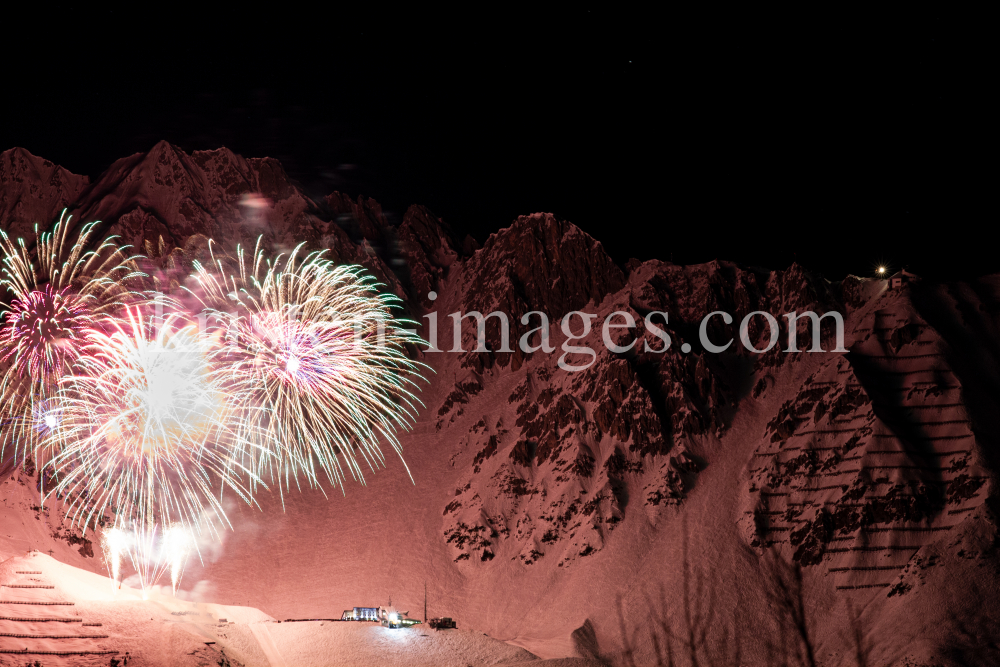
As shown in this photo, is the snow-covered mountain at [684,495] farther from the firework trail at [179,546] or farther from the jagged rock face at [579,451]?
the firework trail at [179,546]

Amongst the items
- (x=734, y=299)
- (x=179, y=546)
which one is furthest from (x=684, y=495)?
(x=179, y=546)

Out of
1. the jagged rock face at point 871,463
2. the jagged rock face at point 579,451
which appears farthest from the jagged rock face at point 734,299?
the jagged rock face at point 871,463

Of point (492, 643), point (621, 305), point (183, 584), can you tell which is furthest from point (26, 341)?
point (621, 305)

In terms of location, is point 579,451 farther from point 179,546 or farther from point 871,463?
point 179,546

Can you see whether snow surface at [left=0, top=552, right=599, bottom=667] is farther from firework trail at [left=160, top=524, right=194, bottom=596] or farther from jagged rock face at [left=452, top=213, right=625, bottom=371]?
jagged rock face at [left=452, top=213, right=625, bottom=371]

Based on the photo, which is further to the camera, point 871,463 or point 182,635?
point 871,463

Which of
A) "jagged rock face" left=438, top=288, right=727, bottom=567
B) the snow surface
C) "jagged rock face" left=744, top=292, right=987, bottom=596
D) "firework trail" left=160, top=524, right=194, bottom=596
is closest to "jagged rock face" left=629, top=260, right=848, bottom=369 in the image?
"jagged rock face" left=438, top=288, right=727, bottom=567

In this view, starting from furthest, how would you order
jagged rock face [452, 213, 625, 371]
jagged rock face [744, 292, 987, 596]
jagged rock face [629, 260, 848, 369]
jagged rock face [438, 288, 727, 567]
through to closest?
jagged rock face [452, 213, 625, 371] < jagged rock face [629, 260, 848, 369] < jagged rock face [438, 288, 727, 567] < jagged rock face [744, 292, 987, 596]

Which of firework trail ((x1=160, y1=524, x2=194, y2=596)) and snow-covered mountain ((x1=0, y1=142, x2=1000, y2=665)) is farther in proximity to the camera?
firework trail ((x1=160, y1=524, x2=194, y2=596))
